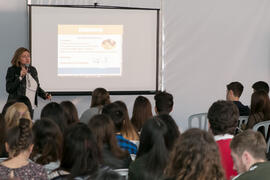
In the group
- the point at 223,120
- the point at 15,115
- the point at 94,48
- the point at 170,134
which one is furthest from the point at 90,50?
the point at 170,134

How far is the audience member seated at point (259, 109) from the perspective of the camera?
403cm

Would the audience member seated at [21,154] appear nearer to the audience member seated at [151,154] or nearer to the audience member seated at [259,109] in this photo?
the audience member seated at [151,154]

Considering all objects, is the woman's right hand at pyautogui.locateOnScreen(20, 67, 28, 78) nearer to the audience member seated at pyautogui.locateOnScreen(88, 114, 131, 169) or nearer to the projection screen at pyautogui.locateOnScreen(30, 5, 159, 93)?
the projection screen at pyautogui.locateOnScreen(30, 5, 159, 93)

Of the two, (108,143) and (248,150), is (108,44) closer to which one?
(108,143)

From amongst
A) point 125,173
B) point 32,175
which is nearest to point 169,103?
point 125,173

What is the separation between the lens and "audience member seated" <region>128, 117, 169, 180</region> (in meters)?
2.30

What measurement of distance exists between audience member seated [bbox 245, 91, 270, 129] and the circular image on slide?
100 inches

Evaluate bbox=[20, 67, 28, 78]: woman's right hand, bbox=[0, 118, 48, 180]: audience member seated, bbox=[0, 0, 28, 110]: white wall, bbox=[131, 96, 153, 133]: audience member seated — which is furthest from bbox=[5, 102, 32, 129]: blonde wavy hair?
bbox=[0, 0, 28, 110]: white wall

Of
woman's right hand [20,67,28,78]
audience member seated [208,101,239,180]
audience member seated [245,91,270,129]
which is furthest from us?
woman's right hand [20,67,28,78]

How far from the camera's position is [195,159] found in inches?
74.5

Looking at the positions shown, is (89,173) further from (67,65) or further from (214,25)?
(214,25)

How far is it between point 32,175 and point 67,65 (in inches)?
151

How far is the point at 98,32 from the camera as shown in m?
6.04

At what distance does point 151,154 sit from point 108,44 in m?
3.91
